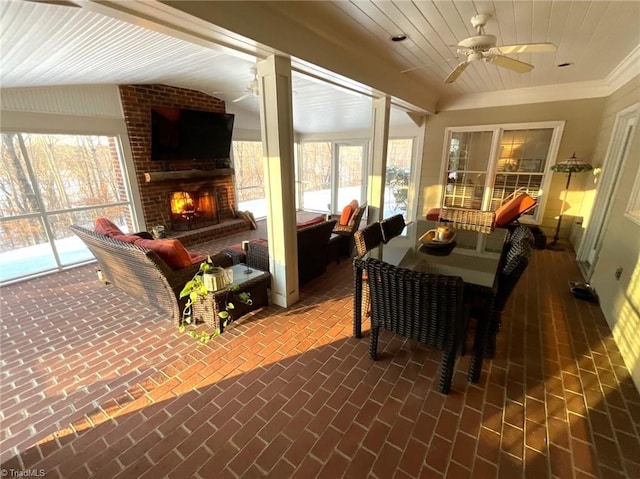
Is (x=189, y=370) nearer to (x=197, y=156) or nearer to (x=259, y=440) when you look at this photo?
(x=259, y=440)

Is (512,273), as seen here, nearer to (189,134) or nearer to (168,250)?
(168,250)

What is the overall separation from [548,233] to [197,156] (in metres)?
6.82

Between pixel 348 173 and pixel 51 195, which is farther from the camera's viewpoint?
pixel 348 173

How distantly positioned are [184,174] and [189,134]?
72 centimetres

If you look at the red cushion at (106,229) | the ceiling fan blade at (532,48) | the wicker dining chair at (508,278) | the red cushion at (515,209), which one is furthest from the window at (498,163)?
the red cushion at (106,229)

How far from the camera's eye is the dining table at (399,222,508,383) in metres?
1.83

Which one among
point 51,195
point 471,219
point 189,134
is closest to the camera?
point 471,219

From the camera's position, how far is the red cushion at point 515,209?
13.7ft

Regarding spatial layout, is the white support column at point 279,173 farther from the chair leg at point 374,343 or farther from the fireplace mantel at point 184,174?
the fireplace mantel at point 184,174

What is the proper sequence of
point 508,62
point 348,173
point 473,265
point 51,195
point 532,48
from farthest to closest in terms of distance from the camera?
point 348,173 < point 51,195 < point 508,62 < point 532,48 < point 473,265

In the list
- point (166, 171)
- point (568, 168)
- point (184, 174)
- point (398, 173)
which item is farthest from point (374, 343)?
point (398, 173)

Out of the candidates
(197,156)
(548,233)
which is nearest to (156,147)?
(197,156)

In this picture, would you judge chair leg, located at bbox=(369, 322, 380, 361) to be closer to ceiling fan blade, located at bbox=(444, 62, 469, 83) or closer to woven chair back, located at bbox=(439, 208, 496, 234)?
woven chair back, located at bbox=(439, 208, 496, 234)

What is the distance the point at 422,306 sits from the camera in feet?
5.82
